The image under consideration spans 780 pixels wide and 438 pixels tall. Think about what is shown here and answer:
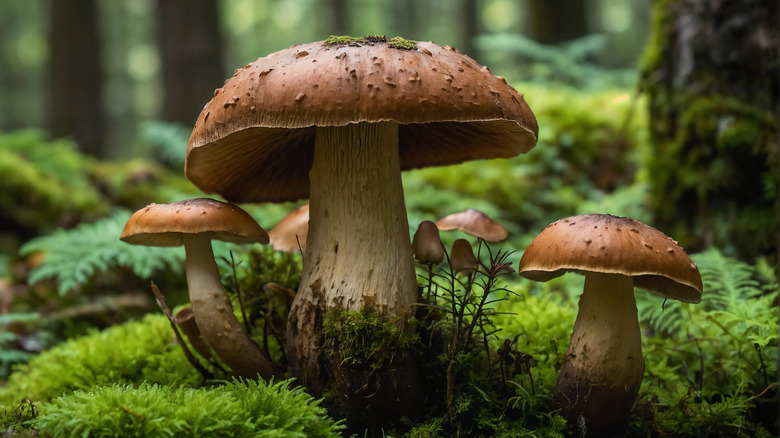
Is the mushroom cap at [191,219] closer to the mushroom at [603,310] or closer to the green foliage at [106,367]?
the green foliage at [106,367]

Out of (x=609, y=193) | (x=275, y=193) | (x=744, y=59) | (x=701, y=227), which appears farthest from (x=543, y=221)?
(x=275, y=193)

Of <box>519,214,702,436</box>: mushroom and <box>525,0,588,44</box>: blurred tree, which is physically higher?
<box>525,0,588,44</box>: blurred tree

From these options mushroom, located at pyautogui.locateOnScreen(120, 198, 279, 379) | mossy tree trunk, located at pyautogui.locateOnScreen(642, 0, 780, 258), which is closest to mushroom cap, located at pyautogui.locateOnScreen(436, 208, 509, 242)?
mushroom, located at pyautogui.locateOnScreen(120, 198, 279, 379)

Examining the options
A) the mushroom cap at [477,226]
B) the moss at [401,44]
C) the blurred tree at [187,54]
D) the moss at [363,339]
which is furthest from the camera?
the blurred tree at [187,54]

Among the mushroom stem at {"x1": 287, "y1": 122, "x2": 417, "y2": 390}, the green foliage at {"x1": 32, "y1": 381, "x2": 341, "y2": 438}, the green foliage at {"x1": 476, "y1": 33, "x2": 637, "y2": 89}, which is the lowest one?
the green foliage at {"x1": 32, "y1": 381, "x2": 341, "y2": 438}

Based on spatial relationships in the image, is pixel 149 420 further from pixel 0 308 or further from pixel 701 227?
pixel 701 227

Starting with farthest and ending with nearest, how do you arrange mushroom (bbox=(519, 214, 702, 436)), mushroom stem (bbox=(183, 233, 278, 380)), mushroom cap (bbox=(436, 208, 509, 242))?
mushroom cap (bbox=(436, 208, 509, 242)) → mushroom stem (bbox=(183, 233, 278, 380)) → mushroom (bbox=(519, 214, 702, 436))

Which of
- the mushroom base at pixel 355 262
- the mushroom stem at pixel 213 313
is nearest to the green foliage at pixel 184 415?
the mushroom base at pixel 355 262

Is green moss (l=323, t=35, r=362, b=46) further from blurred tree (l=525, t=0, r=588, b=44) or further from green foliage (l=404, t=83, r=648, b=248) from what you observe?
blurred tree (l=525, t=0, r=588, b=44)
